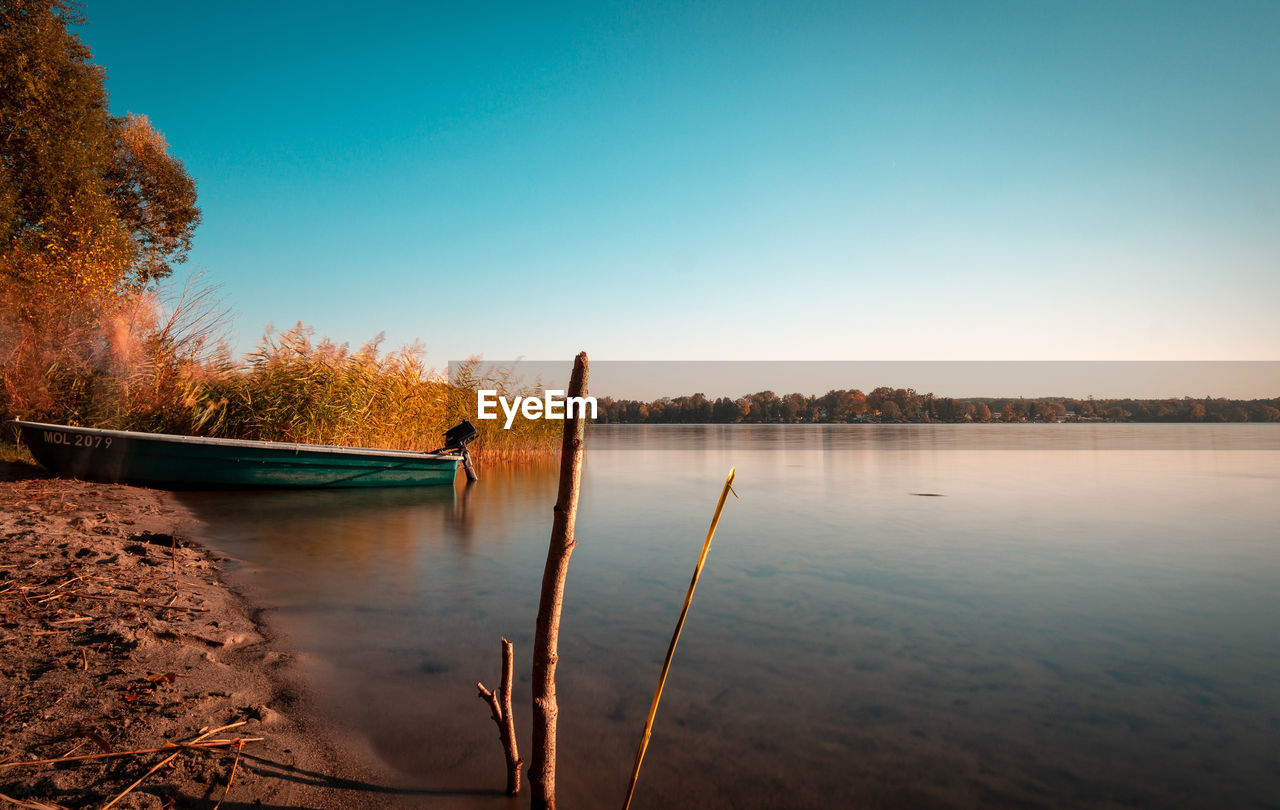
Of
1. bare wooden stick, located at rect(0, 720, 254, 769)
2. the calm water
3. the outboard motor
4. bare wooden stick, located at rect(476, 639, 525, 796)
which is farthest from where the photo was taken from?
the outboard motor

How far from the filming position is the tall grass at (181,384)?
12.0m

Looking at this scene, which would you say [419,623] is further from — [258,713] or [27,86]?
[27,86]

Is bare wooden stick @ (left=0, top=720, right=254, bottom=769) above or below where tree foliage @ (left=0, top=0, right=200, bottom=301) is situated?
below

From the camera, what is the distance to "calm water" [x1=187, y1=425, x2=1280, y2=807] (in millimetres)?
3064

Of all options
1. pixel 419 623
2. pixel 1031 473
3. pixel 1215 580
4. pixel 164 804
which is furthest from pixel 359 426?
pixel 1031 473

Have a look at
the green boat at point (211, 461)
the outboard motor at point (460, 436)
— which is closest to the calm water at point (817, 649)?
the green boat at point (211, 461)

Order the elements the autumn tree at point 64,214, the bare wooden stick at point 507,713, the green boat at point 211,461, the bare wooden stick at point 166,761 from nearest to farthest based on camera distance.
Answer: the bare wooden stick at point 166,761, the bare wooden stick at point 507,713, the green boat at point 211,461, the autumn tree at point 64,214

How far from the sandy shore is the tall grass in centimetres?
800

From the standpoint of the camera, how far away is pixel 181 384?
12.6 metres

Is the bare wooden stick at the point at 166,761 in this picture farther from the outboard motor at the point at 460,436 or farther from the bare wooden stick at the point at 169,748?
the outboard motor at the point at 460,436

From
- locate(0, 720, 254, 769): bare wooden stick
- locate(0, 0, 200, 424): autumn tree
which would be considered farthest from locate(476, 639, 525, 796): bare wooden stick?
locate(0, 0, 200, 424): autumn tree

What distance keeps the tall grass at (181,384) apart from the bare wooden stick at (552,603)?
42.0 ft

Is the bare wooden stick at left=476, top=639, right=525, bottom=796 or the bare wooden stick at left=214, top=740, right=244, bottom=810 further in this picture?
the bare wooden stick at left=476, top=639, right=525, bottom=796

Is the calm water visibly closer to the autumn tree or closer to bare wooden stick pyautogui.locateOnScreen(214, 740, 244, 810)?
bare wooden stick pyautogui.locateOnScreen(214, 740, 244, 810)
